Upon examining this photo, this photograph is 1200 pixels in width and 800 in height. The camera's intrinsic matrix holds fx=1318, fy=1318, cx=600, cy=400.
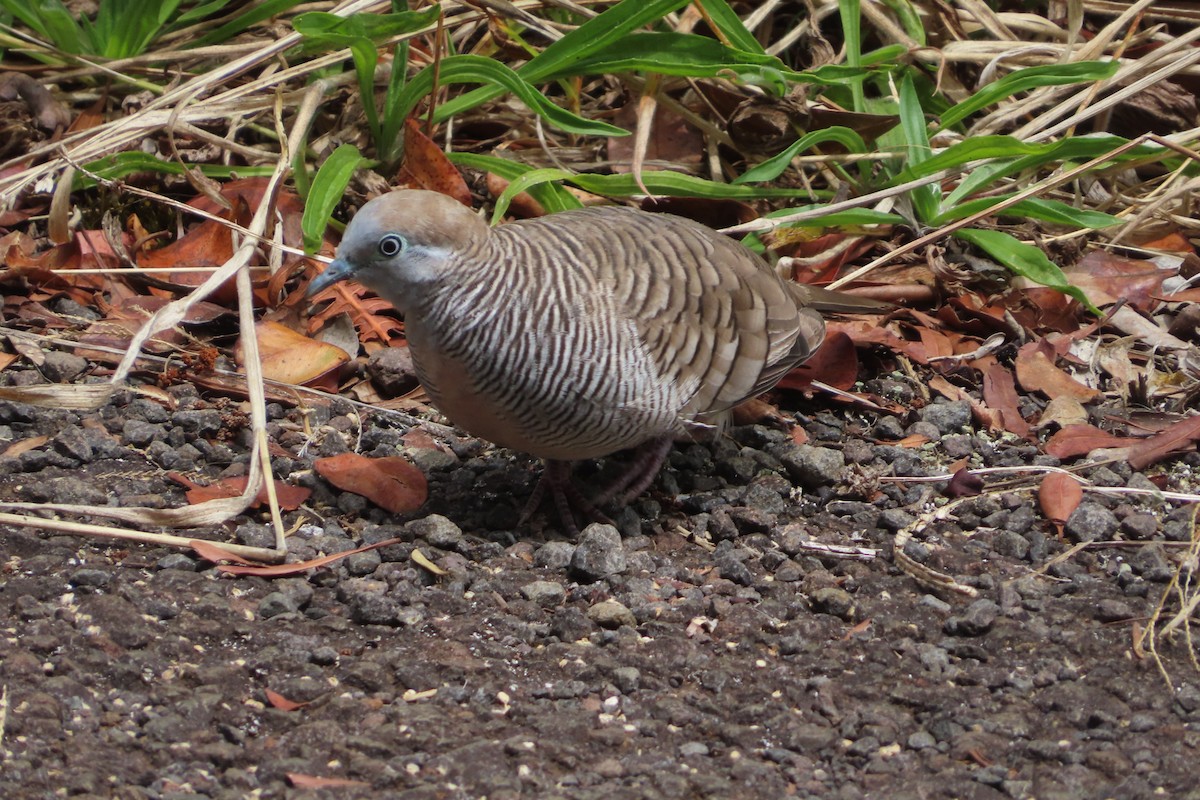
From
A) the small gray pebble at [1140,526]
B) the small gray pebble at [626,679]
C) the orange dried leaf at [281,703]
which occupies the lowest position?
the small gray pebble at [1140,526]

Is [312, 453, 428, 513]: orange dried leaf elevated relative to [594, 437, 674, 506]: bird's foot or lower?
elevated

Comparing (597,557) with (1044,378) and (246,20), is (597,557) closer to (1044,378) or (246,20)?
(1044,378)

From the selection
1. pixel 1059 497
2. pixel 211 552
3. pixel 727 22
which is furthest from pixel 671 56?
pixel 211 552

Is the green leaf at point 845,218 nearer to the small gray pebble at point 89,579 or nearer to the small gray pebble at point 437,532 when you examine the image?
the small gray pebble at point 437,532

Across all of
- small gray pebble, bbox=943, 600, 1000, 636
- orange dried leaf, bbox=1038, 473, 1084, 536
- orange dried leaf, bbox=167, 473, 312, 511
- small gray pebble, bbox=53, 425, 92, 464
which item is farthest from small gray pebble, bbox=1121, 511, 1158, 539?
small gray pebble, bbox=53, 425, 92, 464

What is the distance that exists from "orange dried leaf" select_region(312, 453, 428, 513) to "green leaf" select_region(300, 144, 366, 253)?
29.9 inches

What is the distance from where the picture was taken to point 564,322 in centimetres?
329

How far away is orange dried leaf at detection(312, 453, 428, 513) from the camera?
3617mm

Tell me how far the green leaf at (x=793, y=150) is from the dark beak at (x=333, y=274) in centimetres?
180

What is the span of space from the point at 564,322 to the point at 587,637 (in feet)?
2.58

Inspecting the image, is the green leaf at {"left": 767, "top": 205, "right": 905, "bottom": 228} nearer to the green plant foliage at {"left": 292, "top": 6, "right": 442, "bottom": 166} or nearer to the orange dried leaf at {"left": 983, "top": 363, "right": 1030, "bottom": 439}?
the orange dried leaf at {"left": 983, "top": 363, "right": 1030, "bottom": 439}

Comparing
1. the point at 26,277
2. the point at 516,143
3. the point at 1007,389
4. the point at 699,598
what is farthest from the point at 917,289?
the point at 26,277

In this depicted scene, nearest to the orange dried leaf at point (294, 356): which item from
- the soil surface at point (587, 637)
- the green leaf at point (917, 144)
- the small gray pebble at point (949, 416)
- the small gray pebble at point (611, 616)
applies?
the soil surface at point (587, 637)

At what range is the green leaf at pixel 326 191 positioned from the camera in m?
4.09
